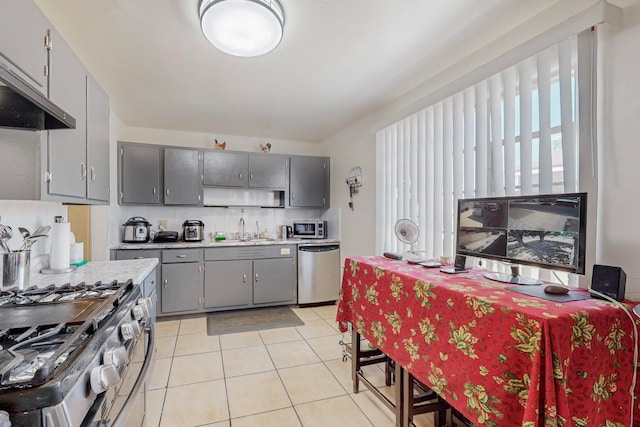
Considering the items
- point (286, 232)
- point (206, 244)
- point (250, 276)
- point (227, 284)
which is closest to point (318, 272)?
point (286, 232)

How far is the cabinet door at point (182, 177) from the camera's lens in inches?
145

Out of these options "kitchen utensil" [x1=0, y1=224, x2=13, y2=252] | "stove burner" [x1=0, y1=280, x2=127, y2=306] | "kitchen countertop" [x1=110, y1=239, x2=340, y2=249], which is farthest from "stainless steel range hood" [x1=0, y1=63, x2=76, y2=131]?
"kitchen countertop" [x1=110, y1=239, x2=340, y2=249]

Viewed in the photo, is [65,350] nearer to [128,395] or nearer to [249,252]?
[128,395]

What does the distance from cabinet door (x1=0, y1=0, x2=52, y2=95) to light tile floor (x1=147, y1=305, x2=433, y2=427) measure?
195 centimetres

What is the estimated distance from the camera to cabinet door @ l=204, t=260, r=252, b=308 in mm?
3613

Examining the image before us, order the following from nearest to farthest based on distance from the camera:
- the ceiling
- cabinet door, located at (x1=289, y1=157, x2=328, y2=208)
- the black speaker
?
the black speaker
the ceiling
cabinet door, located at (x1=289, y1=157, x2=328, y2=208)

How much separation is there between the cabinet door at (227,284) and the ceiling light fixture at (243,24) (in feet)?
8.42

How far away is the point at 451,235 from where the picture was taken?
2.14 metres

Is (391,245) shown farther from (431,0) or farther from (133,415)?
(133,415)

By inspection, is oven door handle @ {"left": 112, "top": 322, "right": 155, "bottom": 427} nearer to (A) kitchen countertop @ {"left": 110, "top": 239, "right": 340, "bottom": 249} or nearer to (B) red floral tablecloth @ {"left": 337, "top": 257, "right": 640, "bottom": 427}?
(B) red floral tablecloth @ {"left": 337, "top": 257, "right": 640, "bottom": 427}

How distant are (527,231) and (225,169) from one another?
11.3 feet

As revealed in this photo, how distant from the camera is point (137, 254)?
3.34 m

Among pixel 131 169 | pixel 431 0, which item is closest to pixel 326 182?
pixel 131 169

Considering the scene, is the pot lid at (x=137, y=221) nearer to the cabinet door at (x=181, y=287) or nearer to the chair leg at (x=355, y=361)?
the cabinet door at (x=181, y=287)
